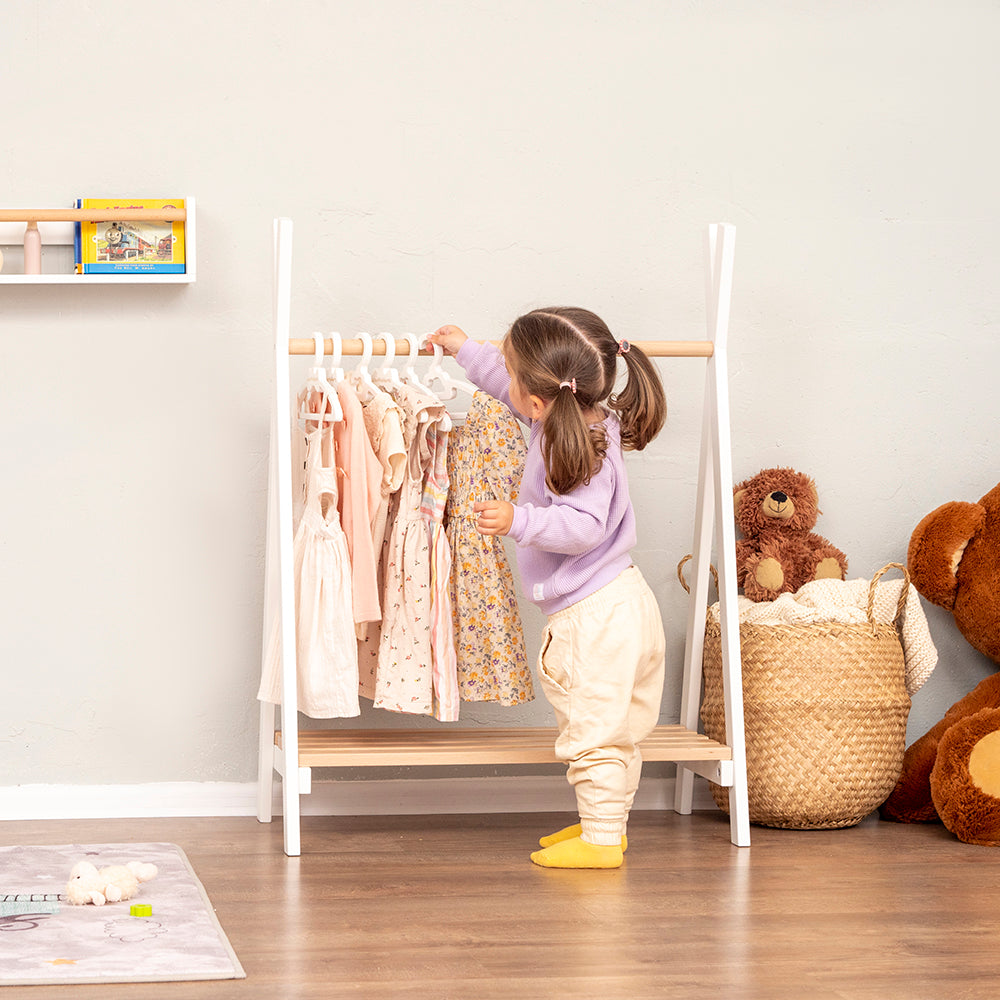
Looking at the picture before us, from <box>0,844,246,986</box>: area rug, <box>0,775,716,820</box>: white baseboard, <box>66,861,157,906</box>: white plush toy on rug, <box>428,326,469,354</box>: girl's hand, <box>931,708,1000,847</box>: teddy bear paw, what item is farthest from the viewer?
<box>0,775,716,820</box>: white baseboard

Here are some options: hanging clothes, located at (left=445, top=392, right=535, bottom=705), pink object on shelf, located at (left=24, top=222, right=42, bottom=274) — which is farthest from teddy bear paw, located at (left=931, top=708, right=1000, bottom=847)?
pink object on shelf, located at (left=24, top=222, right=42, bottom=274)

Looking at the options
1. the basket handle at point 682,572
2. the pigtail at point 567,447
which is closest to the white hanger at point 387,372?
the pigtail at point 567,447

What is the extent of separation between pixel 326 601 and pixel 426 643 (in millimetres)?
209

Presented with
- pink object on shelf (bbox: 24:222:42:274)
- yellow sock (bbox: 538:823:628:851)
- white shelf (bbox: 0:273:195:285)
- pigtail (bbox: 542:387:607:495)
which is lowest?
yellow sock (bbox: 538:823:628:851)

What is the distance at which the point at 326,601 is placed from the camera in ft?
7.25

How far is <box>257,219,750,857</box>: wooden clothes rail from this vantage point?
2129 mm

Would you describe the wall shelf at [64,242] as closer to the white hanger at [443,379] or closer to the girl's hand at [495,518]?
the white hanger at [443,379]

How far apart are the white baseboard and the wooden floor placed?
6 centimetres

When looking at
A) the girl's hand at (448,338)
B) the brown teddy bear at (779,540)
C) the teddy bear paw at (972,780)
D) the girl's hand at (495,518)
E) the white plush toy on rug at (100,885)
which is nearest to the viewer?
the white plush toy on rug at (100,885)

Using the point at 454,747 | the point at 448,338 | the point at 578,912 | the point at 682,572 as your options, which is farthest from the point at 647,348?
the point at 578,912

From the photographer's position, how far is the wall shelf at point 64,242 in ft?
7.84

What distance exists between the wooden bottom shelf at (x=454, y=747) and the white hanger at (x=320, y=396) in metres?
0.59

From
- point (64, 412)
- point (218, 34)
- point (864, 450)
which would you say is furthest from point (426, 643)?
point (218, 34)

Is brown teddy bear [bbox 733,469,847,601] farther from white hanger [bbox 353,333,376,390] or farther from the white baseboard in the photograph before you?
white hanger [bbox 353,333,376,390]
